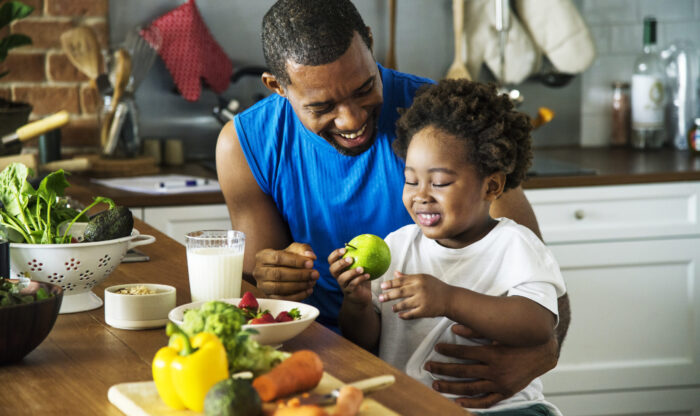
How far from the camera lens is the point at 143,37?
310 centimetres

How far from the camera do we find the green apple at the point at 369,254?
4.65 ft

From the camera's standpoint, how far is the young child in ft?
4.88

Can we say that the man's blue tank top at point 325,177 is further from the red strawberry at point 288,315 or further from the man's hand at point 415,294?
the red strawberry at point 288,315

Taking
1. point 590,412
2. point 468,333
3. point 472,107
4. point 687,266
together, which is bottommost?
point 590,412

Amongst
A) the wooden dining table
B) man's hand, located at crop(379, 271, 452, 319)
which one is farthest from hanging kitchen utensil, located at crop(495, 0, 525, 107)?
the wooden dining table

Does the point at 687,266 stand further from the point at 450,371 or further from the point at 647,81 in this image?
the point at 450,371

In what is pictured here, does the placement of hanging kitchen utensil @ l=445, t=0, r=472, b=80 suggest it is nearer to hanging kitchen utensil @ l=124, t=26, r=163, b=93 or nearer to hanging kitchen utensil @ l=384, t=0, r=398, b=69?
hanging kitchen utensil @ l=384, t=0, r=398, b=69

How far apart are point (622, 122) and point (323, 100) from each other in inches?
88.7

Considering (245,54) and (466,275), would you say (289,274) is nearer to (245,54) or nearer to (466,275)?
(466,275)

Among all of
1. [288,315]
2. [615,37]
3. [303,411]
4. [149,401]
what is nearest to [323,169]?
[288,315]

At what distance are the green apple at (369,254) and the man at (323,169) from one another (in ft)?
0.30

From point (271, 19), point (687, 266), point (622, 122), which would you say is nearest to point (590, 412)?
point (687, 266)

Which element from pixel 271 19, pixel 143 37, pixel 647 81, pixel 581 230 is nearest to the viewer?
pixel 271 19

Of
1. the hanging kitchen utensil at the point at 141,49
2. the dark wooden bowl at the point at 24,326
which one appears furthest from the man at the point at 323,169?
the hanging kitchen utensil at the point at 141,49
